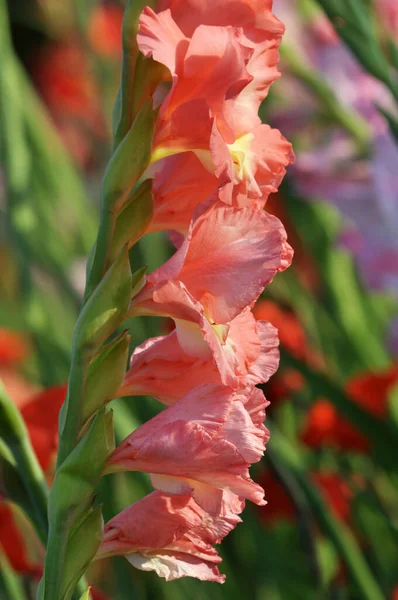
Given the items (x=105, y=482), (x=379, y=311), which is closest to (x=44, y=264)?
(x=105, y=482)

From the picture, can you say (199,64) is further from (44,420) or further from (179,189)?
(44,420)

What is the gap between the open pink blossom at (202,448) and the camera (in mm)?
281

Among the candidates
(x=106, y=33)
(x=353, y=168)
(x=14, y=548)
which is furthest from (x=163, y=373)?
(x=106, y=33)

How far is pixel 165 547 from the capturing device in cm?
31

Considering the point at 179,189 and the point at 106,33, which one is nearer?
the point at 179,189

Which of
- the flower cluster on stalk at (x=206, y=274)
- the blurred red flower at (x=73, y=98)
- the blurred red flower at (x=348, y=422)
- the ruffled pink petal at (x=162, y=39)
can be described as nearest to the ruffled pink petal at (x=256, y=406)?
the flower cluster on stalk at (x=206, y=274)

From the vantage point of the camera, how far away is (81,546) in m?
0.29

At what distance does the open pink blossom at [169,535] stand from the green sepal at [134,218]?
3.5 inches

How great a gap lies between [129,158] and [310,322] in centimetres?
81

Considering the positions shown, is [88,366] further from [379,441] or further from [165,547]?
[379,441]

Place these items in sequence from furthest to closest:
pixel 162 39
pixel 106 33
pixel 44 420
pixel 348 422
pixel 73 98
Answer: pixel 73 98
pixel 106 33
pixel 348 422
pixel 44 420
pixel 162 39

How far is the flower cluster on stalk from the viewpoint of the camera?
278mm

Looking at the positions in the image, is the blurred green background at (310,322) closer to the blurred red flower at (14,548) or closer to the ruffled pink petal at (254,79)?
the blurred red flower at (14,548)

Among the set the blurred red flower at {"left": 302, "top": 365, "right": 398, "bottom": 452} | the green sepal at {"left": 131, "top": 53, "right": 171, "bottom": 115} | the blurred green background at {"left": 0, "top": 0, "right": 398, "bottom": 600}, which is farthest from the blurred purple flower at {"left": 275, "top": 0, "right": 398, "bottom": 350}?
the green sepal at {"left": 131, "top": 53, "right": 171, "bottom": 115}
